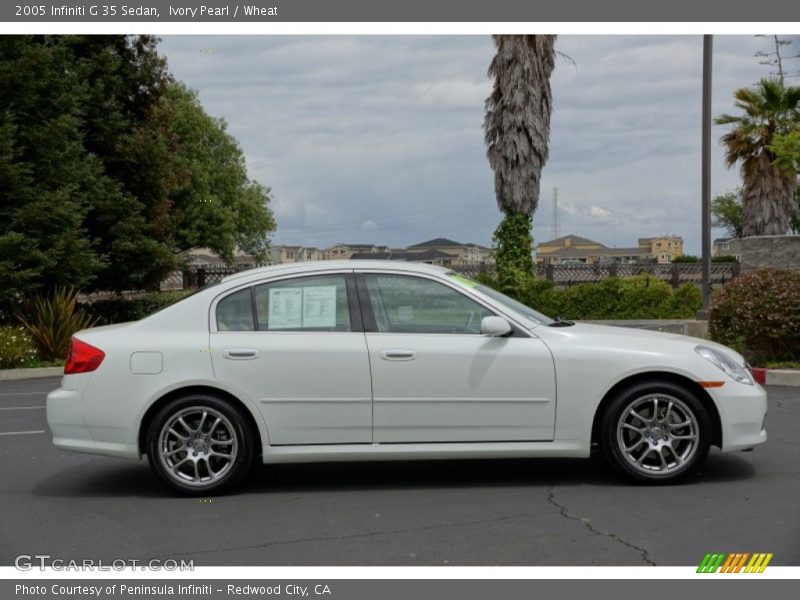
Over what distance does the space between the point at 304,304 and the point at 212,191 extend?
53.2 meters

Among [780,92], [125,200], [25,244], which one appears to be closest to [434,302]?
[25,244]

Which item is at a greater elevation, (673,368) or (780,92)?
(780,92)

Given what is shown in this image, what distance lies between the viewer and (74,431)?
688 cm

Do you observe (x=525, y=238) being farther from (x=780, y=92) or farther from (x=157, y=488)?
(x=157, y=488)

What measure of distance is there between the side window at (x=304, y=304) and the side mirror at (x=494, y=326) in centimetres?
96

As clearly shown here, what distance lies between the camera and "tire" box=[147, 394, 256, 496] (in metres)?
6.71

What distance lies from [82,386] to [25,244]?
1361 cm

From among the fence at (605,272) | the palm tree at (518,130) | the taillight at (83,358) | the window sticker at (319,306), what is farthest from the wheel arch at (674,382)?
the fence at (605,272)

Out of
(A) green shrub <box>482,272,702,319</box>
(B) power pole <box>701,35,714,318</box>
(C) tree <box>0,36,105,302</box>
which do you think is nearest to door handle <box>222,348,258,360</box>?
(C) tree <box>0,36,105,302</box>

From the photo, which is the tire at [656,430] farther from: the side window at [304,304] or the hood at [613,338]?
the side window at [304,304]

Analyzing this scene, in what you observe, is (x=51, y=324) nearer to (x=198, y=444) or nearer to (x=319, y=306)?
(x=198, y=444)

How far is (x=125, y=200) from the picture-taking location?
78.0ft

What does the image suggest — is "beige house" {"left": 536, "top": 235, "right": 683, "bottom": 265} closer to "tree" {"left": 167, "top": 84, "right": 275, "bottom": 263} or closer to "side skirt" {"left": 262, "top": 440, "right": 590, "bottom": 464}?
"tree" {"left": 167, "top": 84, "right": 275, "bottom": 263}

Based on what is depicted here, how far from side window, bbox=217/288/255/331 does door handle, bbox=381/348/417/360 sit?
3.20ft
